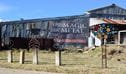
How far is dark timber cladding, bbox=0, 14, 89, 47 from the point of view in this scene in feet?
Result: 169

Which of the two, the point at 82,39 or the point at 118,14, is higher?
the point at 118,14

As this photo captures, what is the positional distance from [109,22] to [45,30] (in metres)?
11.5

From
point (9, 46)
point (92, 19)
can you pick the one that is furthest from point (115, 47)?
point (9, 46)

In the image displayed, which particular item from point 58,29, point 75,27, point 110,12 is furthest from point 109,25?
point 110,12

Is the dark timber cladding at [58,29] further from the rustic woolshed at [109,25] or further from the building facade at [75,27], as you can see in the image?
the rustic woolshed at [109,25]

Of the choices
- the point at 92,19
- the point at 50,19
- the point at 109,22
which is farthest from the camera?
the point at 50,19

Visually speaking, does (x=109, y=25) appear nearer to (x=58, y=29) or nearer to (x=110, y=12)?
(x=58, y=29)

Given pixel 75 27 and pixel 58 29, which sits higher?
pixel 75 27

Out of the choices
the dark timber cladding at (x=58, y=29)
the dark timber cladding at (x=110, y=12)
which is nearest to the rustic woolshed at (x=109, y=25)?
the dark timber cladding at (x=110, y=12)

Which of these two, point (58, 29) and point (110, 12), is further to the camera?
point (110, 12)

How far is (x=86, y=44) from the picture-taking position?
50344 millimetres

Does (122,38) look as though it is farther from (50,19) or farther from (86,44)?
(50,19)

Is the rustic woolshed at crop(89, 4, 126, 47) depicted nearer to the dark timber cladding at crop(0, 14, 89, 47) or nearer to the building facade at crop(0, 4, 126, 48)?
the building facade at crop(0, 4, 126, 48)

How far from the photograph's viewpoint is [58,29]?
2135 inches
